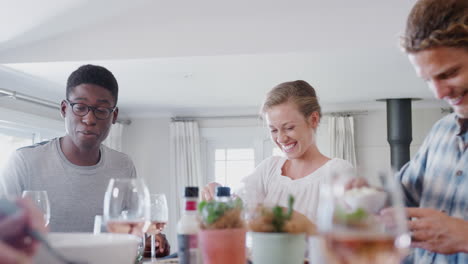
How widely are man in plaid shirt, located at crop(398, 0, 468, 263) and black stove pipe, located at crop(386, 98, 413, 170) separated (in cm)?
541

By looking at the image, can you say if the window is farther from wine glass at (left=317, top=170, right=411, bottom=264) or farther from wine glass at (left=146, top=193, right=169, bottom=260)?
wine glass at (left=317, top=170, right=411, bottom=264)

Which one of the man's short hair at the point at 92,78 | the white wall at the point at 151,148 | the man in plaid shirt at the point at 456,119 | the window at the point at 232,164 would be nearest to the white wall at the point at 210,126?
the white wall at the point at 151,148

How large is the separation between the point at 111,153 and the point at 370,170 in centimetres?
163

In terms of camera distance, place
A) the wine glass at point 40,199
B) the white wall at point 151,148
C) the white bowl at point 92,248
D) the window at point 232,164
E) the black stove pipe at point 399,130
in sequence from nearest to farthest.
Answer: the white bowl at point 92,248, the wine glass at point 40,199, the black stove pipe at point 399,130, the window at point 232,164, the white wall at point 151,148

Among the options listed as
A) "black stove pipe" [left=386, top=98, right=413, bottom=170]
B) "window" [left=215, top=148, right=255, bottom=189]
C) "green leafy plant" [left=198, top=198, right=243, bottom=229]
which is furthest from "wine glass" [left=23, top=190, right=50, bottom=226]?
"window" [left=215, top=148, right=255, bottom=189]

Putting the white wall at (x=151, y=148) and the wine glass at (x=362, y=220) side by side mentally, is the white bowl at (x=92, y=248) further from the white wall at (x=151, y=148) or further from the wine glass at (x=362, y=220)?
the white wall at (x=151, y=148)

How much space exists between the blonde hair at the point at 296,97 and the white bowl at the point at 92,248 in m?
1.31

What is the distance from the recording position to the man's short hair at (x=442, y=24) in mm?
1057

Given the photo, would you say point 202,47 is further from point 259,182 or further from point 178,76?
point 259,182

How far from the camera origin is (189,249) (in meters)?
1.04

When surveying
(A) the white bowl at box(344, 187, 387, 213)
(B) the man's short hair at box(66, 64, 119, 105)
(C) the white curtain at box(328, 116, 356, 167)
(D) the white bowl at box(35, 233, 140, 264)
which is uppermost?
(C) the white curtain at box(328, 116, 356, 167)

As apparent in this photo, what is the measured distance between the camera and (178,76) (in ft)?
18.0

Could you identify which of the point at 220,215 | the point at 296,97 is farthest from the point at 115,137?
the point at 220,215

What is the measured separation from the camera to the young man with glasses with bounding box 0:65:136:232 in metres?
1.87
